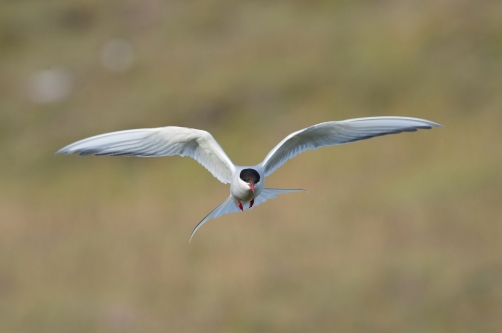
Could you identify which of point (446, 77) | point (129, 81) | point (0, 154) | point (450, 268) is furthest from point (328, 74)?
point (0, 154)

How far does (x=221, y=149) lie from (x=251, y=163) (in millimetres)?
11674

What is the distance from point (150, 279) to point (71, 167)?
5721 mm

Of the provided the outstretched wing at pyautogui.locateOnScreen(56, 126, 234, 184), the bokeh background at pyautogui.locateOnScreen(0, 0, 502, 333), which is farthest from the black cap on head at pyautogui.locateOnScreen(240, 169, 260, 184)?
the bokeh background at pyautogui.locateOnScreen(0, 0, 502, 333)

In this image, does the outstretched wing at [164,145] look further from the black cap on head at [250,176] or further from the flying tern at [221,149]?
the black cap on head at [250,176]

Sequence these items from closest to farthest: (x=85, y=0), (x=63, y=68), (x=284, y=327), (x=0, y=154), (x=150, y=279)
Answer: (x=284, y=327) → (x=150, y=279) → (x=0, y=154) → (x=63, y=68) → (x=85, y=0)

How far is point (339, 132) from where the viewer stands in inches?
240

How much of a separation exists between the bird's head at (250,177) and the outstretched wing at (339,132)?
0.30 m

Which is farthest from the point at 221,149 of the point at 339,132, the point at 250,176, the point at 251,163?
the point at 251,163

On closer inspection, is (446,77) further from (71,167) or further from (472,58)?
(71,167)

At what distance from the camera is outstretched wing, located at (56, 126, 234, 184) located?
5.63m

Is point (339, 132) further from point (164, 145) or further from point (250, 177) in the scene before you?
point (164, 145)

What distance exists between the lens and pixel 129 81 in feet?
72.7

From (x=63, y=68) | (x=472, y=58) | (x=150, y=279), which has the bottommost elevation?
(x=150, y=279)

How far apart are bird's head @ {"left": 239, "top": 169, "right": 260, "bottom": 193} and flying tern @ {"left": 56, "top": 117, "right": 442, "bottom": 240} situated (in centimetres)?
1
